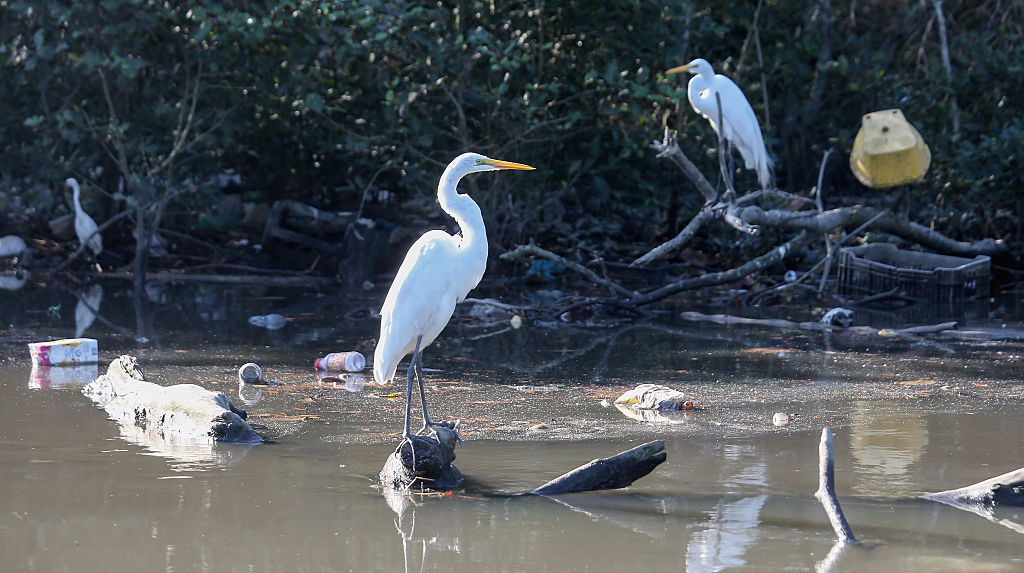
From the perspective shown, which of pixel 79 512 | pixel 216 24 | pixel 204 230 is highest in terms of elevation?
pixel 216 24

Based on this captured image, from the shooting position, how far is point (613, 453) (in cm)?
497

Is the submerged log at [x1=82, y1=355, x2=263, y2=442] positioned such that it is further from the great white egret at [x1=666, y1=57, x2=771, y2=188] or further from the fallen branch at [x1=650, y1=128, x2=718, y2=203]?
the great white egret at [x1=666, y1=57, x2=771, y2=188]

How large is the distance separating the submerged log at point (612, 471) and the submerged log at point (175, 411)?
1593mm

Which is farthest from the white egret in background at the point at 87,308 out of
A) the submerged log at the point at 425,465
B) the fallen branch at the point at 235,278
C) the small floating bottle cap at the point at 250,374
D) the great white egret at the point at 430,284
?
the submerged log at the point at 425,465

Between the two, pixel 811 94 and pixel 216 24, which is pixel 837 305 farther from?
pixel 216 24

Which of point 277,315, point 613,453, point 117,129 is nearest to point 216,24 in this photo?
point 117,129

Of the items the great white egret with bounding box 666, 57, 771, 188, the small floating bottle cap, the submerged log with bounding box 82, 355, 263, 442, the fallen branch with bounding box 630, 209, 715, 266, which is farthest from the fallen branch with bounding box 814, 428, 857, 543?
the great white egret with bounding box 666, 57, 771, 188

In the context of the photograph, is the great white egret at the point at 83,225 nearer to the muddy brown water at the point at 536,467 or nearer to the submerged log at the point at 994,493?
the muddy brown water at the point at 536,467

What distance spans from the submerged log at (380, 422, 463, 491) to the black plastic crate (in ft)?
22.6

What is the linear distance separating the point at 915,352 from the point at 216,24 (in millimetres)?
7718

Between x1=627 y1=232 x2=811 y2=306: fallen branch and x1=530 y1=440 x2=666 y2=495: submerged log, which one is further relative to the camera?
x1=627 y1=232 x2=811 y2=306: fallen branch

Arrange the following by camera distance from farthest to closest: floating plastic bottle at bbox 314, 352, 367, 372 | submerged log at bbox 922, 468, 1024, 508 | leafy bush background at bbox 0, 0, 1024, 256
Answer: leafy bush background at bbox 0, 0, 1024, 256
floating plastic bottle at bbox 314, 352, 367, 372
submerged log at bbox 922, 468, 1024, 508

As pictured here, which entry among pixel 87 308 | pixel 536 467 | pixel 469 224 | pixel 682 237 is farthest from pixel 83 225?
pixel 536 467

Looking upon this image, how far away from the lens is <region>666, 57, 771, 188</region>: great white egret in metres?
10.3
